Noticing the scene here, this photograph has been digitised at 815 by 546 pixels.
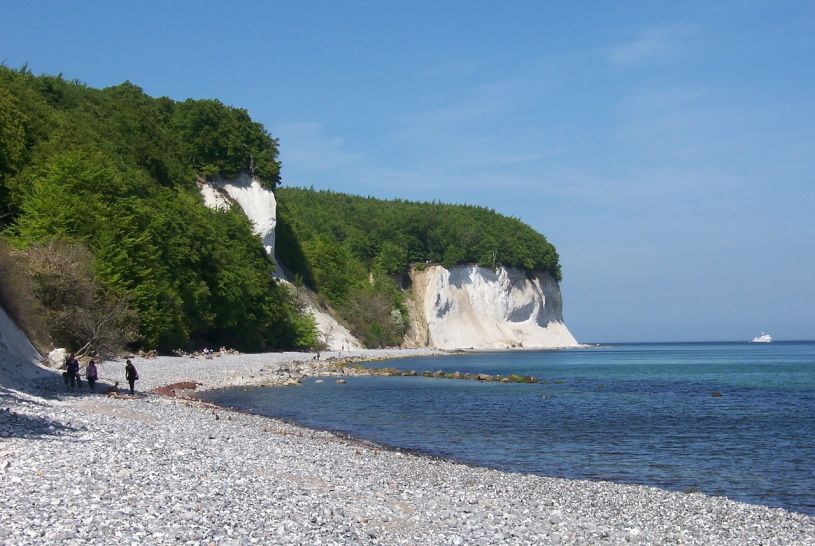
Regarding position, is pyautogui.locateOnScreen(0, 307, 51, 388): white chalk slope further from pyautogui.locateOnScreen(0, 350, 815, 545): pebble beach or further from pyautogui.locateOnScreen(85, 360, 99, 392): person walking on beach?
pyautogui.locateOnScreen(0, 350, 815, 545): pebble beach

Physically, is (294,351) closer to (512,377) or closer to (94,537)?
(512,377)

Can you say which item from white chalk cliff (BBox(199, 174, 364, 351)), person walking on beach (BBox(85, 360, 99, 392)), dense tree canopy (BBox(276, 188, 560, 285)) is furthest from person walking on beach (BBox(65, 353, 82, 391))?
dense tree canopy (BBox(276, 188, 560, 285))

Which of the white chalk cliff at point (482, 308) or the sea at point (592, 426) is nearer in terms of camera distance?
the sea at point (592, 426)

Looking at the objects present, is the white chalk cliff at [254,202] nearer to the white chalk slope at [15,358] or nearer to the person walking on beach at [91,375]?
the white chalk slope at [15,358]

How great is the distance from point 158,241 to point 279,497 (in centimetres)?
3904

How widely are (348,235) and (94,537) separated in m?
103

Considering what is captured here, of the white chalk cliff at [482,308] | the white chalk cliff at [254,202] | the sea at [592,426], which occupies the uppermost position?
the white chalk cliff at [254,202]

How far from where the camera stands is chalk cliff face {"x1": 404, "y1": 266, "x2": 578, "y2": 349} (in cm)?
10631

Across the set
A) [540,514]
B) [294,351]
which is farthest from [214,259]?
[540,514]

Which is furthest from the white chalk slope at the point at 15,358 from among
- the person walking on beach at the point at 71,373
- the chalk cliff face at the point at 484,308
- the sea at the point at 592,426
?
the chalk cliff face at the point at 484,308

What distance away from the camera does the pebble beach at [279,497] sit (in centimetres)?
876

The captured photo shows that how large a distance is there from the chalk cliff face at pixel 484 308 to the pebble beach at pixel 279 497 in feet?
287

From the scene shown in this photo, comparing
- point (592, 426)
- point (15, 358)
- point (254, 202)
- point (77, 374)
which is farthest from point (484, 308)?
point (77, 374)

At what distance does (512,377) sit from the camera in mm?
49094
